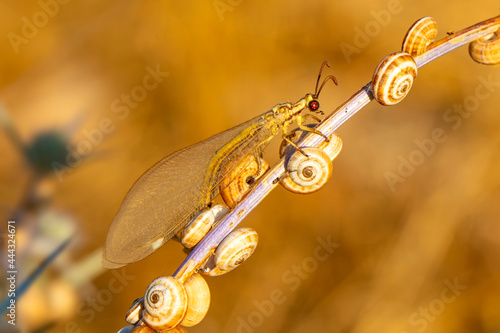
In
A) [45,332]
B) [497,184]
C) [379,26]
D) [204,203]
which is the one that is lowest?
[497,184]

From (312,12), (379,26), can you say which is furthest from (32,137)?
(379,26)

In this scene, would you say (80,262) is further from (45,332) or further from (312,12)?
(312,12)

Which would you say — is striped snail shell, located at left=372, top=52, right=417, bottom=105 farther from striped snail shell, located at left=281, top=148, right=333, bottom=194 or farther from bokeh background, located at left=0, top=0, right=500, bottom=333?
bokeh background, located at left=0, top=0, right=500, bottom=333

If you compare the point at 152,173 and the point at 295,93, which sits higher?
the point at 295,93

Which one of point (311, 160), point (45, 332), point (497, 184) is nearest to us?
point (311, 160)

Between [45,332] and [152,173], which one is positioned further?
[45,332]

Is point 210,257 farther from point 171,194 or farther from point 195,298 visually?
point 171,194

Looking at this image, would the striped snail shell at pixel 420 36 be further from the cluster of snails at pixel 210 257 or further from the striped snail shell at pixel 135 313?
the striped snail shell at pixel 135 313

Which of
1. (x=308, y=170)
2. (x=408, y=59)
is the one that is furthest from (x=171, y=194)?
(x=408, y=59)

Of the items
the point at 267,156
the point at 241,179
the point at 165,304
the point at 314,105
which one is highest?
the point at 267,156
